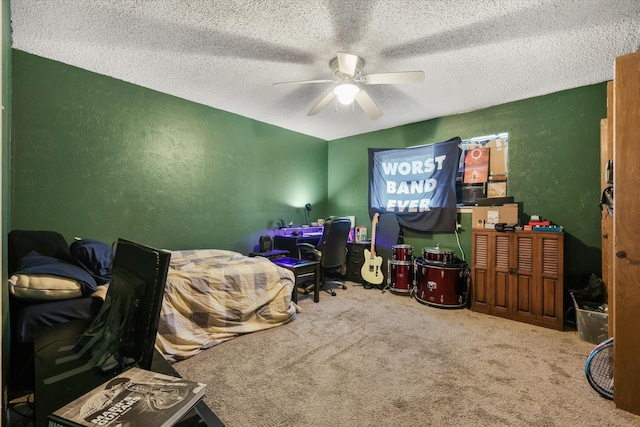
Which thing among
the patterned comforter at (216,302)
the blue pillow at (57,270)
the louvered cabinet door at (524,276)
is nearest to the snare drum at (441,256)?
the louvered cabinet door at (524,276)

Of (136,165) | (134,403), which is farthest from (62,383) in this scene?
(136,165)

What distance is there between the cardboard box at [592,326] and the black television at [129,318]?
3425mm

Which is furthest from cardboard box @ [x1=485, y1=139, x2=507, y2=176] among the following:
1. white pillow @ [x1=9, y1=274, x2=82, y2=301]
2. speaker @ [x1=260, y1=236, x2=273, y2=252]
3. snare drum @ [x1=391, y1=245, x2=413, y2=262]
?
white pillow @ [x1=9, y1=274, x2=82, y2=301]

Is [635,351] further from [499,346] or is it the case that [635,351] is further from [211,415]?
[211,415]

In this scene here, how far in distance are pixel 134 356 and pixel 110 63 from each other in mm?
3056

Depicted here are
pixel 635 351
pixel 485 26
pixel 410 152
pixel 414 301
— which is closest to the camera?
pixel 635 351

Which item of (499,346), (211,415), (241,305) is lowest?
(499,346)

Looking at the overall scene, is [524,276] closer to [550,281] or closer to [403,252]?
[550,281]

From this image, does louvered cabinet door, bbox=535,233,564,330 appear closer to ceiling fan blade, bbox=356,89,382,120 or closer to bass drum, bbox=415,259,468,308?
bass drum, bbox=415,259,468,308

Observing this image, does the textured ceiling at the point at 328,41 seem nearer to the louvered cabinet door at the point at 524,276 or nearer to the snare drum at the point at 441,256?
the louvered cabinet door at the point at 524,276

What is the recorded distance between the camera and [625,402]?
68.3 inches

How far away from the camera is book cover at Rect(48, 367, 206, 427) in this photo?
69cm

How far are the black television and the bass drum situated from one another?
327cm

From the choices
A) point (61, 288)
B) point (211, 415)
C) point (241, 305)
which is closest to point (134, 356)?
point (211, 415)
